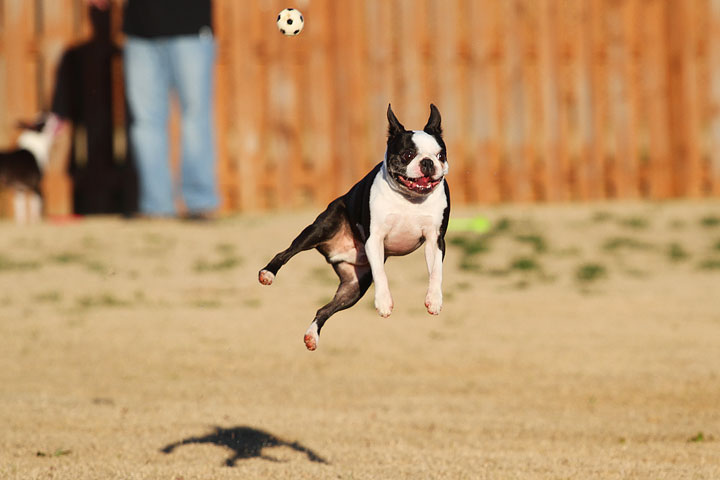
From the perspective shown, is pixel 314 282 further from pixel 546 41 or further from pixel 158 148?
pixel 546 41

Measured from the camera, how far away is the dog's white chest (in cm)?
597

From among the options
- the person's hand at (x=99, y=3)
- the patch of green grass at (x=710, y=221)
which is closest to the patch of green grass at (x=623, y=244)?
the patch of green grass at (x=710, y=221)

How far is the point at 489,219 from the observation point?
19156mm

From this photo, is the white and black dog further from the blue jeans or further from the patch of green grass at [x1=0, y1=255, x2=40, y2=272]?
the blue jeans

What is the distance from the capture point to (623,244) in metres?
19.2

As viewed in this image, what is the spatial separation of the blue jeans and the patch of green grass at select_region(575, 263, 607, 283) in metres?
5.15

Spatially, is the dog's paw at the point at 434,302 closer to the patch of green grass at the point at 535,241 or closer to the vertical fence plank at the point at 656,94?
the patch of green grass at the point at 535,241

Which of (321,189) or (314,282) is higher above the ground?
(321,189)

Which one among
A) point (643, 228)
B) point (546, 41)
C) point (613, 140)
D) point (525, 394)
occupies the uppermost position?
point (546, 41)

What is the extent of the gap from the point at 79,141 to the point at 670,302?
890 cm

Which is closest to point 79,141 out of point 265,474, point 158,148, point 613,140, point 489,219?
point 158,148

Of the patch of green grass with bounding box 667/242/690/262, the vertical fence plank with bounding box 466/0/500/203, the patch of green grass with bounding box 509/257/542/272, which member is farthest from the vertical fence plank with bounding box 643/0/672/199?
the patch of green grass with bounding box 509/257/542/272

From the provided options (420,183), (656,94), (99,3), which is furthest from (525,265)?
(420,183)

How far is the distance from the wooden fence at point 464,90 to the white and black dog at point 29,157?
68 centimetres
